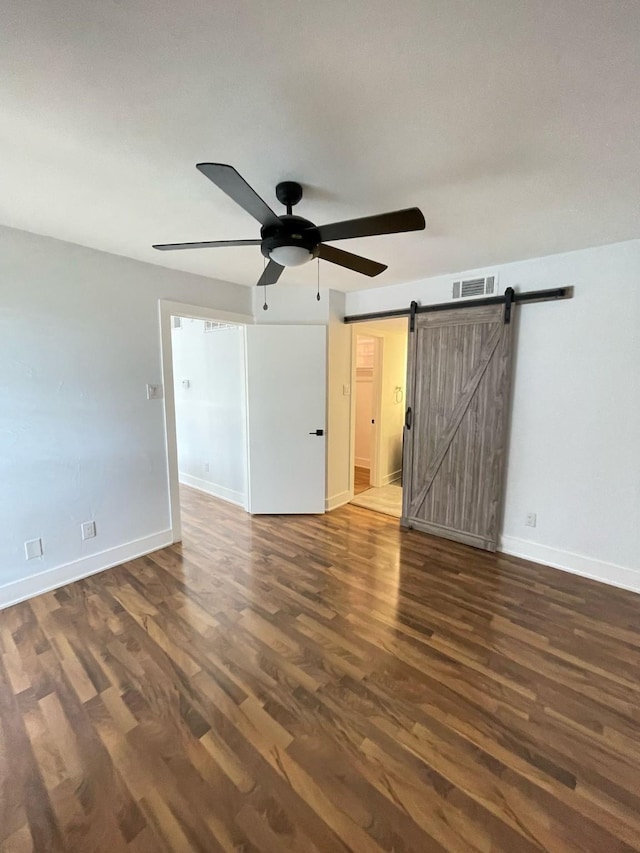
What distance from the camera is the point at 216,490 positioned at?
4.59 meters

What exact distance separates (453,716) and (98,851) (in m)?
1.40

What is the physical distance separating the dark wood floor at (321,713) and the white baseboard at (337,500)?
1.29 m

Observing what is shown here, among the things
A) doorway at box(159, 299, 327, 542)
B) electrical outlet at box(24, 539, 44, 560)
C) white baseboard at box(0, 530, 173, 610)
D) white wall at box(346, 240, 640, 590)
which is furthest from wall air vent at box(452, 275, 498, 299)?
electrical outlet at box(24, 539, 44, 560)

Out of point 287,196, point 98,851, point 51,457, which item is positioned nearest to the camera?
point 98,851

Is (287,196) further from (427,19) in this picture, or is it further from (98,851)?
(98,851)

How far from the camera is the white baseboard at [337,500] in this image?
158 inches

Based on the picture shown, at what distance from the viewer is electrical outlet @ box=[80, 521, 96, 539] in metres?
2.71

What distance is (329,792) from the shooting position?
1289mm

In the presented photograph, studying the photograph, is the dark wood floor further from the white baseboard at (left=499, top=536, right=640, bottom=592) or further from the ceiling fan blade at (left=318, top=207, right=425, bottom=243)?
the ceiling fan blade at (left=318, top=207, right=425, bottom=243)

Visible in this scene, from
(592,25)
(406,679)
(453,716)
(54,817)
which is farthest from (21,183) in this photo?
(453,716)

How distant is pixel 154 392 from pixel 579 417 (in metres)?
3.50

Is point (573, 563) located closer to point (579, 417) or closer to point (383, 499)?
point (579, 417)

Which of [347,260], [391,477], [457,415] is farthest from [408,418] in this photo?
[347,260]

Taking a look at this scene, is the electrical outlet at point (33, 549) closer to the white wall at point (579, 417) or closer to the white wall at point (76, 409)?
the white wall at point (76, 409)
